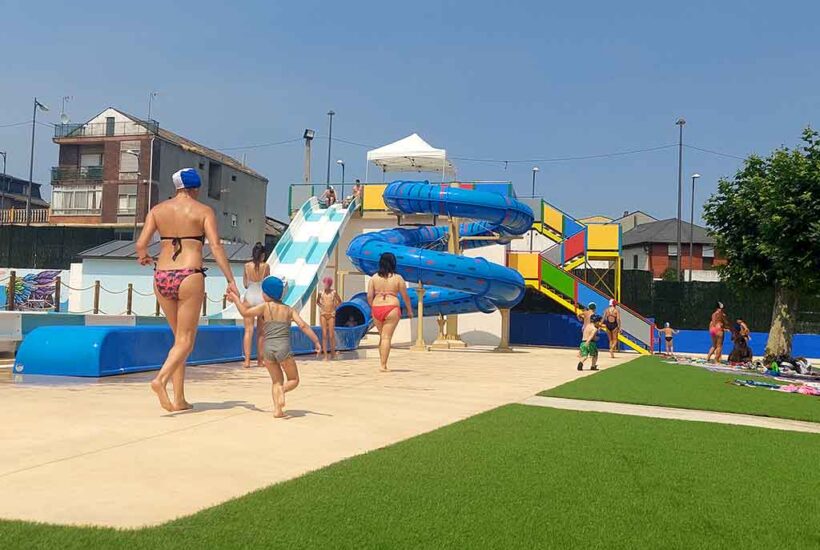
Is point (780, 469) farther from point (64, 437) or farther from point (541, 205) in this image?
point (541, 205)

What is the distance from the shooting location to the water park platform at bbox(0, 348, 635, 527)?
157 inches

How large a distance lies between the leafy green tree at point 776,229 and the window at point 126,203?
43.6 meters

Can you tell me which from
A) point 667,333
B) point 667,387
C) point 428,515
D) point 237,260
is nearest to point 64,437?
point 428,515

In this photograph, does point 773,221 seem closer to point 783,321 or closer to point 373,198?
point 783,321

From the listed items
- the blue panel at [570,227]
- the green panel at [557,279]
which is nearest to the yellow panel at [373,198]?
the green panel at [557,279]

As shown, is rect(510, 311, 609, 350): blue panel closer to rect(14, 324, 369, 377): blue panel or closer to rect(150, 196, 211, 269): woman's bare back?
rect(14, 324, 369, 377): blue panel

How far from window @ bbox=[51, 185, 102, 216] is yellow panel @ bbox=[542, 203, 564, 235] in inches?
1501

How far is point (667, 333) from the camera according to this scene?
86.5 feet

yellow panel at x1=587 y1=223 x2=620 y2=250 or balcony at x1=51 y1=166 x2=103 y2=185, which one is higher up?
balcony at x1=51 y1=166 x2=103 y2=185

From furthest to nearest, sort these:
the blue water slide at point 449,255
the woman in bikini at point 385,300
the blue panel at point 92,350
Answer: the blue water slide at point 449,255 < the woman in bikini at point 385,300 < the blue panel at point 92,350

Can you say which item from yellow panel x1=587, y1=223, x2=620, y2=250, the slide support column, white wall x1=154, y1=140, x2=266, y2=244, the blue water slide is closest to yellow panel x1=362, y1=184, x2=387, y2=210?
the blue water slide

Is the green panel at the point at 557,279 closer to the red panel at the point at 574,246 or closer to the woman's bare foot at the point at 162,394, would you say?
the red panel at the point at 574,246

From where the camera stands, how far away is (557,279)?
1059 inches

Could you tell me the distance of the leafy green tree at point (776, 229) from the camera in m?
17.6
